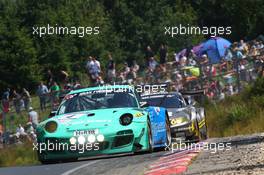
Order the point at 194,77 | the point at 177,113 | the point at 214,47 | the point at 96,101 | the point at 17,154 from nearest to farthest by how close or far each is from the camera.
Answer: the point at 96,101
the point at 177,113
the point at 17,154
the point at 194,77
the point at 214,47

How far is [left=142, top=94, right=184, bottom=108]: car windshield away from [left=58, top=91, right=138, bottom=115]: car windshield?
476 cm

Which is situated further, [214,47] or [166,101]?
[214,47]

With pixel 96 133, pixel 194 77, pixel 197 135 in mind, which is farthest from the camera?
pixel 194 77

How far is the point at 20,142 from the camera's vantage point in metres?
26.2

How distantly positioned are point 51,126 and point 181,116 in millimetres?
5473

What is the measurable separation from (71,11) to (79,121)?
116ft

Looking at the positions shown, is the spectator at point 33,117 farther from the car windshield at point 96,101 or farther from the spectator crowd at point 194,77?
the car windshield at point 96,101

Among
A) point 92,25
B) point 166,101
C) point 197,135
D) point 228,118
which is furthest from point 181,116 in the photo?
point 92,25

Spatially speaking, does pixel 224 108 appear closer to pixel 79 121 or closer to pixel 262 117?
pixel 262 117

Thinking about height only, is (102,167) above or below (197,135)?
below

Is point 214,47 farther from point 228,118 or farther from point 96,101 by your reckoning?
point 96,101

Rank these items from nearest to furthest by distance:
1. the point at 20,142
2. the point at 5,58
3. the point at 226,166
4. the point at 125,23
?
the point at 226,166, the point at 20,142, the point at 5,58, the point at 125,23

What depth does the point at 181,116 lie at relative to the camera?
19188 mm

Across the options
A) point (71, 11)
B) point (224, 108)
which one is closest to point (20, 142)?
point (224, 108)
